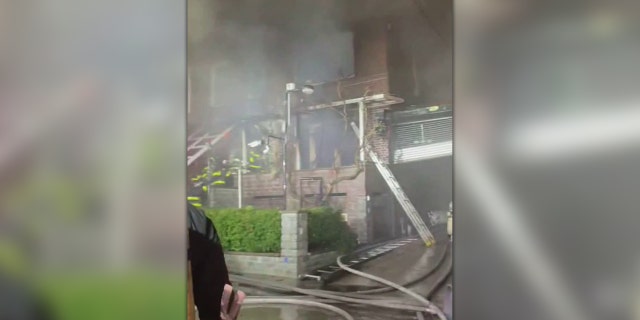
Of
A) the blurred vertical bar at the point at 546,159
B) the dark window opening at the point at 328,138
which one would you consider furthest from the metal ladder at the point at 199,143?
the blurred vertical bar at the point at 546,159

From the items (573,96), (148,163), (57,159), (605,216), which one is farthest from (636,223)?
(57,159)

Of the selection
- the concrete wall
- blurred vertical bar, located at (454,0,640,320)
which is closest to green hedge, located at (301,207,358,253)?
the concrete wall

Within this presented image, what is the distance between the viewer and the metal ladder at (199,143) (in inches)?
42.9

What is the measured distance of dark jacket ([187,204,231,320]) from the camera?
3.57 ft

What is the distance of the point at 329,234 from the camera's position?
41.7 inches

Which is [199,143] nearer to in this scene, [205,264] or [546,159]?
[205,264]

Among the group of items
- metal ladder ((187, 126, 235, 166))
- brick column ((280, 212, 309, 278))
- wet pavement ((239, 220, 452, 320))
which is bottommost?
wet pavement ((239, 220, 452, 320))

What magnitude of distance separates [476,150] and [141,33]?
86 centimetres

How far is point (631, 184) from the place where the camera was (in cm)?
109

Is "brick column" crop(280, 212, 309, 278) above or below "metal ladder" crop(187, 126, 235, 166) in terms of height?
below

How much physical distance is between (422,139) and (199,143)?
0.52 metres

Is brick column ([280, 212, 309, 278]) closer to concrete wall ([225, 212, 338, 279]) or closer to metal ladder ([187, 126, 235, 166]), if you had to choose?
concrete wall ([225, 212, 338, 279])

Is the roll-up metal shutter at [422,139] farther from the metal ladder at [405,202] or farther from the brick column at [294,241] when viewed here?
the brick column at [294,241]

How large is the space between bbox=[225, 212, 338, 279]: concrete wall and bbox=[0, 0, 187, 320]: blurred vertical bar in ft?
0.83
